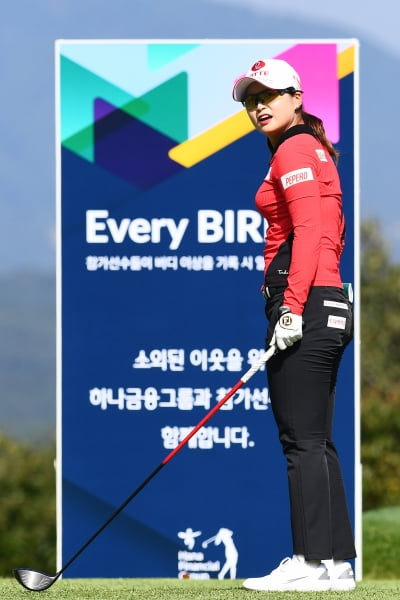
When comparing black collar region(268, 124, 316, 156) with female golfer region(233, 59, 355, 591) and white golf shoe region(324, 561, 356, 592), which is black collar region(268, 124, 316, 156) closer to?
female golfer region(233, 59, 355, 591)

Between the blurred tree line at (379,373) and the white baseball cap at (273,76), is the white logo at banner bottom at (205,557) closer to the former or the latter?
the white baseball cap at (273,76)

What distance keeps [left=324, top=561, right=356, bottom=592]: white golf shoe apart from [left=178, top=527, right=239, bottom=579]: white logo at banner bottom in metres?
1.30

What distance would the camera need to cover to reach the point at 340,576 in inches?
146

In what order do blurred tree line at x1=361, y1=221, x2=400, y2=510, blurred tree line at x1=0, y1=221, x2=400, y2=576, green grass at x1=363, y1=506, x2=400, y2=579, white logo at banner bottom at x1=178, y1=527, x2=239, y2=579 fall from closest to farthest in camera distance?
white logo at banner bottom at x1=178, y1=527, x2=239, y2=579, green grass at x1=363, y1=506, x2=400, y2=579, blurred tree line at x1=0, y1=221, x2=400, y2=576, blurred tree line at x1=361, y1=221, x2=400, y2=510

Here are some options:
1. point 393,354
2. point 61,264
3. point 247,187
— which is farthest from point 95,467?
point 393,354

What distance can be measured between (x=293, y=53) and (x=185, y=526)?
2.02 m

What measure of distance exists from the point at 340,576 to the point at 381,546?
3744mm

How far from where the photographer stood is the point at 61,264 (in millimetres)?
5078

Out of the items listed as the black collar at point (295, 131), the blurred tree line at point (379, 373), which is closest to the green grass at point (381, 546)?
the blurred tree line at point (379, 373)

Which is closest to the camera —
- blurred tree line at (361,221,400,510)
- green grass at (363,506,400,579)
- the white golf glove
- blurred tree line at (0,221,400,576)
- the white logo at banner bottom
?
the white golf glove

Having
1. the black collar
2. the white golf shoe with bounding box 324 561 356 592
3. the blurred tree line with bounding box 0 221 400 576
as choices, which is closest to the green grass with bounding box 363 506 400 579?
the blurred tree line with bounding box 0 221 400 576

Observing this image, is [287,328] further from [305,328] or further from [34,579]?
[34,579]

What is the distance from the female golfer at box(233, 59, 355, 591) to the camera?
3.61 m

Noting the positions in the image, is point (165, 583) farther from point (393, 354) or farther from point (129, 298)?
point (393, 354)
